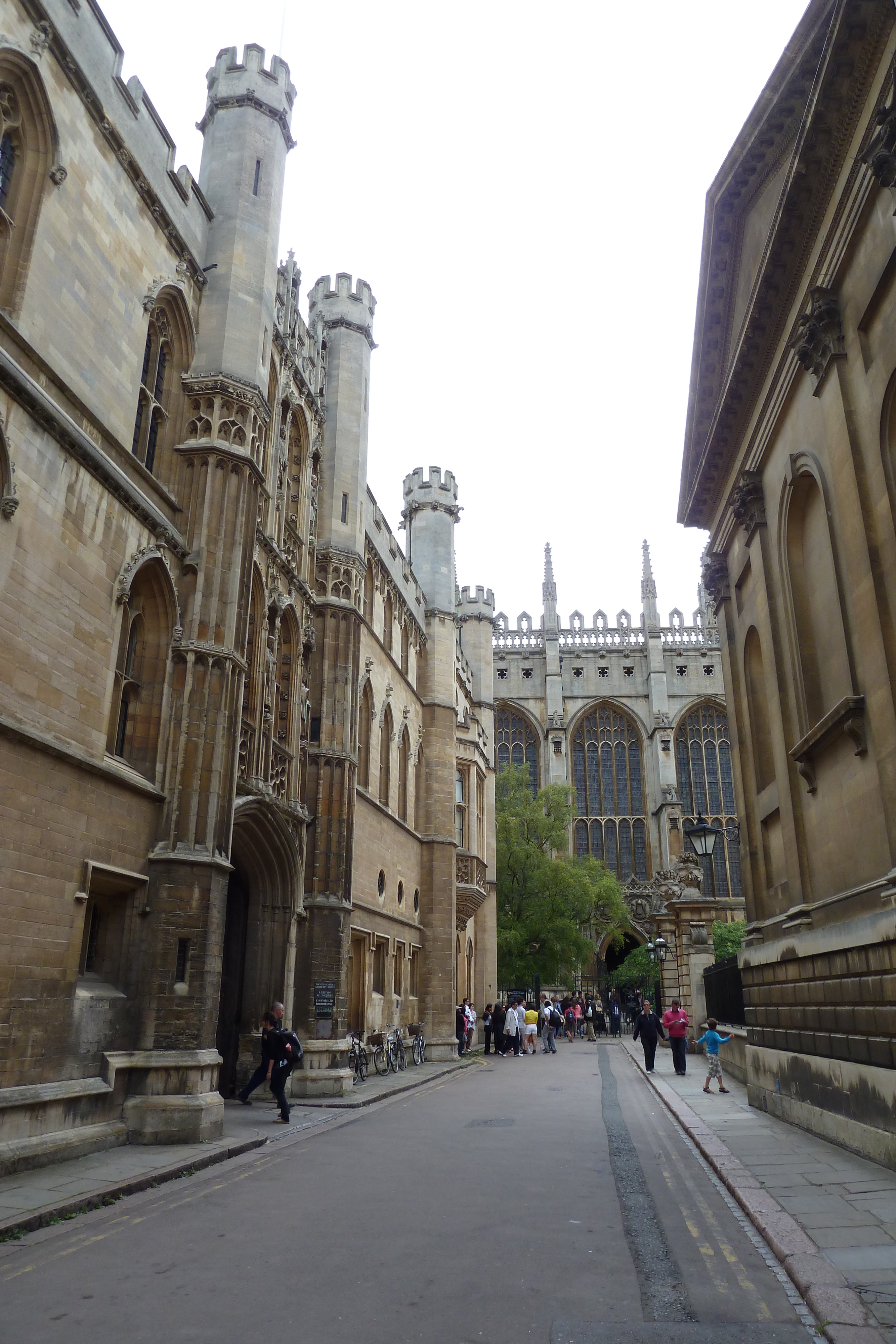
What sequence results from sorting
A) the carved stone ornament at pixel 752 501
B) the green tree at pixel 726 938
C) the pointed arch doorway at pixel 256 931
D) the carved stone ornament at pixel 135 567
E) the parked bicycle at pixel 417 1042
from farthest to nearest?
Answer: the green tree at pixel 726 938 < the parked bicycle at pixel 417 1042 < the carved stone ornament at pixel 752 501 < the pointed arch doorway at pixel 256 931 < the carved stone ornament at pixel 135 567

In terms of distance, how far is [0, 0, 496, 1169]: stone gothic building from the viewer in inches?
413

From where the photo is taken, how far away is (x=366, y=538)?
78.9ft

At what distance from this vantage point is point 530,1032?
113 ft

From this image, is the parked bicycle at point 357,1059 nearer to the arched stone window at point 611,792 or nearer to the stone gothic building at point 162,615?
the stone gothic building at point 162,615

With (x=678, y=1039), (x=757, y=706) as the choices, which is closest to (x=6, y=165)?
(x=757, y=706)

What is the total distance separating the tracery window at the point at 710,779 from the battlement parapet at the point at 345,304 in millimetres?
41338

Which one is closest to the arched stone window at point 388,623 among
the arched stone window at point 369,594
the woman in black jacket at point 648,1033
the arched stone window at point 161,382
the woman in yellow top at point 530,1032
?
the arched stone window at point 369,594

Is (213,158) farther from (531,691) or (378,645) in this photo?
(531,691)

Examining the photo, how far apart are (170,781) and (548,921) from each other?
1346 inches

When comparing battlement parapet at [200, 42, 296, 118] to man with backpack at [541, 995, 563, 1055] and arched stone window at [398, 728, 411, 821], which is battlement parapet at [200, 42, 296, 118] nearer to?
arched stone window at [398, 728, 411, 821]

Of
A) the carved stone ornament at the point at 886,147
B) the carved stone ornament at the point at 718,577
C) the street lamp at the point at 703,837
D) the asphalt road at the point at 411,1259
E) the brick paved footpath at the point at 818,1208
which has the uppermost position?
the carved stone ornament at the point at 718,577

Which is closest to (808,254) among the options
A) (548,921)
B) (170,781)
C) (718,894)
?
(170,781)

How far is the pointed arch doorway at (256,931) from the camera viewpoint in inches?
647

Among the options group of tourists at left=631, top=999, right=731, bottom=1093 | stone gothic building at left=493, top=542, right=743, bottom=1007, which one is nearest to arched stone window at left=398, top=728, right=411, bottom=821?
group of tourists at left=631, top=999, right=731, bottom=1093
